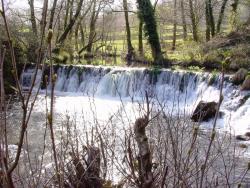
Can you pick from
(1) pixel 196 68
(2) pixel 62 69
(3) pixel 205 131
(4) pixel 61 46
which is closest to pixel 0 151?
(3) pixel 205 131

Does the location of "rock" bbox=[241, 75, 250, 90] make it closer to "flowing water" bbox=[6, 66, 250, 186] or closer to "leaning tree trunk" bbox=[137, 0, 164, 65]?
"flowing water" bbox=[6, 66, 250, 186]

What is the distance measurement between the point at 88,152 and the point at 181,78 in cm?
1436

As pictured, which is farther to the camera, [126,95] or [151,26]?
[151,26]

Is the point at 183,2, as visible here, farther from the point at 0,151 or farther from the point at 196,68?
the point at 0,151

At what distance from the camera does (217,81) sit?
18078mm

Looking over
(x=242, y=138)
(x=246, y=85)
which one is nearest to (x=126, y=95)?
(x=246, y=85)

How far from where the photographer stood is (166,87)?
19.9 metres

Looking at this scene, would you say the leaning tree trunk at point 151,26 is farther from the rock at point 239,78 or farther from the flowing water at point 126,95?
the rock at point 239,78

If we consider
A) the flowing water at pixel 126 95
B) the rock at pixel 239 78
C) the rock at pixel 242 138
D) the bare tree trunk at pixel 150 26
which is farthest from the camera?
the bare tree trunk at pixel 150 26

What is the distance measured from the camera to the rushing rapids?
1574 cm

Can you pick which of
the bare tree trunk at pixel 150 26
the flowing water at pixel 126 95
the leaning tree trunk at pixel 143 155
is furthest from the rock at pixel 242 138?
the bare tree trunk at pixel 150 26

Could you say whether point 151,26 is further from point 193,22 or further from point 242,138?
point 242,138

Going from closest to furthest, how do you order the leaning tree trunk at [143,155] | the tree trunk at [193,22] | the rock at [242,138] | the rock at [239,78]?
the leaning tree trunk at [143,155], the rock at [242,138], the rock at [239,78], the tree trunk at [193,22]

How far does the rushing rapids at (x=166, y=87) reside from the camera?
15.7 meters
